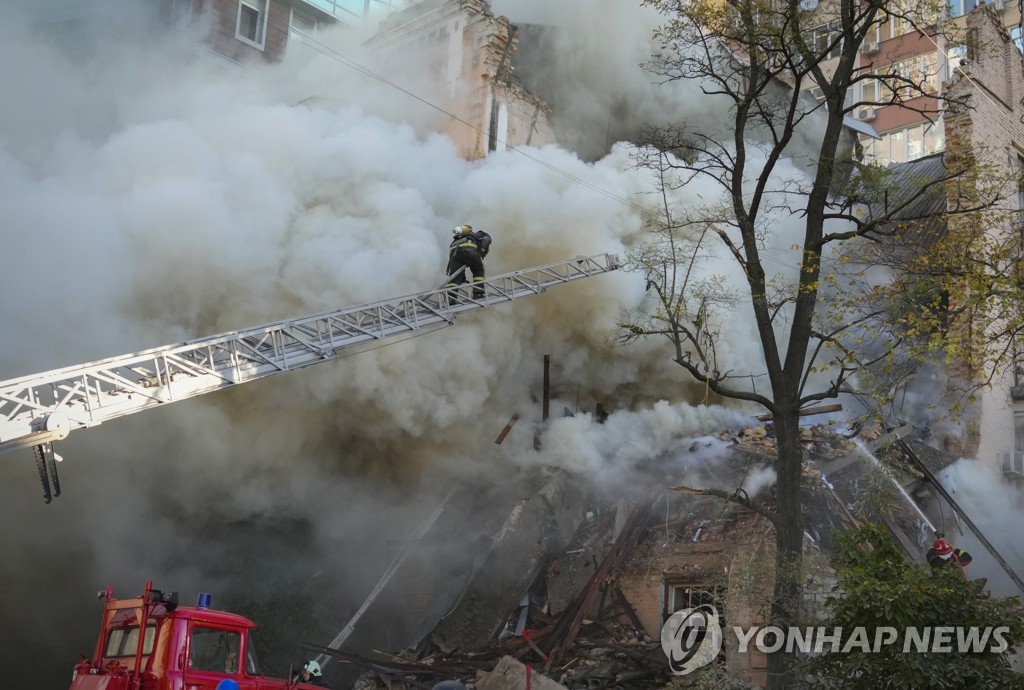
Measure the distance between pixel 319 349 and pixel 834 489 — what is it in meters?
8.36

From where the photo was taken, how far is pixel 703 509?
14203 mm

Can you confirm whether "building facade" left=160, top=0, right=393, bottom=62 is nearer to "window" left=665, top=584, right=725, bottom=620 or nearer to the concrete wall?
the concrete wall

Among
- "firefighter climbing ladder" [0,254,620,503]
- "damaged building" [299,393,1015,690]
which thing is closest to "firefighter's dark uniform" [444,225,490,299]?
"firefighter climbing ladder" [0,254,620,503]

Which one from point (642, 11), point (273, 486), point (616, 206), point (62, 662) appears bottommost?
point (62, 662)

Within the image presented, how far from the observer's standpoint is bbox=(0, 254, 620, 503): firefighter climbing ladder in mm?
8750

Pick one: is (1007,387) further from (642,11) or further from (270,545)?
(270,545)

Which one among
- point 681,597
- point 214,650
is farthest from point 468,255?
point 214,650

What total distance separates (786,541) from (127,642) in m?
6.52

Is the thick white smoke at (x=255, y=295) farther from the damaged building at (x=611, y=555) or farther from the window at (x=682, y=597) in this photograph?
the window at (x=682, y=597)

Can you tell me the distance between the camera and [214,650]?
7965mm

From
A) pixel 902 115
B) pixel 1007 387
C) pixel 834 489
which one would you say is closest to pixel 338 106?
pixel 834 489

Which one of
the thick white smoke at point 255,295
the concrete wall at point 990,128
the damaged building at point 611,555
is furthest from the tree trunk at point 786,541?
the concrete wall at point 990,128

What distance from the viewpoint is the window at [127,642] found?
7.70m

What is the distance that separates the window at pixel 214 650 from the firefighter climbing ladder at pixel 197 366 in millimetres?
2534
